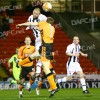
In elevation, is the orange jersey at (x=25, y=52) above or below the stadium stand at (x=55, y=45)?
above

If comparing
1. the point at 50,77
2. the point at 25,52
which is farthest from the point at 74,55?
the point at 50,77

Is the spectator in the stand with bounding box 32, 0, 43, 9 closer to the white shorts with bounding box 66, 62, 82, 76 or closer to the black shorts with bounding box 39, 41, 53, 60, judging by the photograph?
the white shorts with bounding box 66, 62, 82, 76

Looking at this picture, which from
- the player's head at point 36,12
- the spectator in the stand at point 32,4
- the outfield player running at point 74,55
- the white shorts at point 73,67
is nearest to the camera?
the player's head at point 36,12

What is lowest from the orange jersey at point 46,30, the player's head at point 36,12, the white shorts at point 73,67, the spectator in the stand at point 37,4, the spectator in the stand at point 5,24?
the white shorts at point 73,67

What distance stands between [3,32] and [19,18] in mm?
2185

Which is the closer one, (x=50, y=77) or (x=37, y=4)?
(x=50, y=77)

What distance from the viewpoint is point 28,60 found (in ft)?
60.5

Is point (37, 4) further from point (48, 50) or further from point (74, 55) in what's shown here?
point (48, 50)

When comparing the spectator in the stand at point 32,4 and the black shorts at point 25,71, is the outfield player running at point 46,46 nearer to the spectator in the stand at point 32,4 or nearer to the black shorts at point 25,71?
the black shorts at point 25,71

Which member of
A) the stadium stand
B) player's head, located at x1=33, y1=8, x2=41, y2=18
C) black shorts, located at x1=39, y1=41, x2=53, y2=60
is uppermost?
player's head, located at x1=33, y1=8, x2=41, y2=18

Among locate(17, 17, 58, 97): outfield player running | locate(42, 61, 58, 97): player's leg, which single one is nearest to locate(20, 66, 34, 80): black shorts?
locate(17, 17, 58, 97): outfield player running

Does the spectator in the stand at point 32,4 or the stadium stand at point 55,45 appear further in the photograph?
the spectator in the stand at point 32,4

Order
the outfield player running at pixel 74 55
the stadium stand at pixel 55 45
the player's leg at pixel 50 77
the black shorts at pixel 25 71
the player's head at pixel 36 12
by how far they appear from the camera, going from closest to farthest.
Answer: the player's leg at pixel 50 77 < the black shorts at pixel 25 71 < the player's head at pixel 36 12 < the outfield player running at pixel 74 55 < the stadium stand at pixel 55 45

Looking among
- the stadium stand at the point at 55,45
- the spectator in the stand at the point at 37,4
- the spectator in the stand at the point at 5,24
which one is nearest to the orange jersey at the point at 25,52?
the stadium stand at the point at 55,45
